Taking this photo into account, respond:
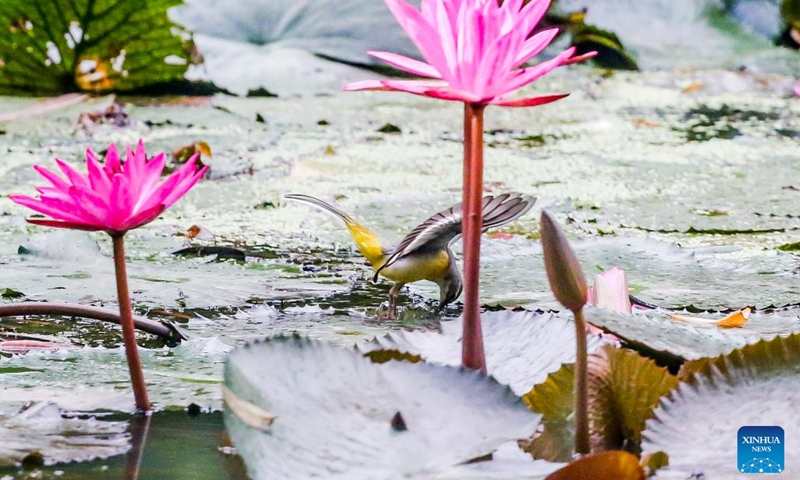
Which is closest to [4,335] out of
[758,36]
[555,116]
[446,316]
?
[446,316]

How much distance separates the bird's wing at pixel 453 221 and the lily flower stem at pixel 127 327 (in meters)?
0.33

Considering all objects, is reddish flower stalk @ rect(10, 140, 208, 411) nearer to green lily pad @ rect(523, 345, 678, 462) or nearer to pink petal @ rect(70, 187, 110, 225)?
pink petal @ rect(70, 187, 110, 225)

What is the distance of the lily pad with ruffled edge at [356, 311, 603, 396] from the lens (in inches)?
32.6

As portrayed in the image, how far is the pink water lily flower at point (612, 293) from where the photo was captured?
1068 millimetres

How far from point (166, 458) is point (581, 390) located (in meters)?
0.29

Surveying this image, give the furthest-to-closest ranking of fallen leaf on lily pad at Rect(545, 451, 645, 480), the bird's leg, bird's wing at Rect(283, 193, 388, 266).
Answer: bird's wing at Rect(283, 193, 388, 266) → the bird's leg → fallen leaf on lily pad at Rect(545, 451, 645, 480)

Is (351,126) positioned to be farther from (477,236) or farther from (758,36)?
(758,36)

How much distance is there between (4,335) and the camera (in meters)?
1.08

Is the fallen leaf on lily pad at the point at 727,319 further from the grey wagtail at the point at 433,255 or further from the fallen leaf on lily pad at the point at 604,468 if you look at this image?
the fallen leaf on lily pad at the point at 604,468

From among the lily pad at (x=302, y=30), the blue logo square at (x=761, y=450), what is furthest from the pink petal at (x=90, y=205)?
the lily pad at (x=302, y=30)

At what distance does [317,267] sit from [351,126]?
1677mm

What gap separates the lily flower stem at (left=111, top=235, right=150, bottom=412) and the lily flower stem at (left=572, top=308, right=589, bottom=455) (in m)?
0.32

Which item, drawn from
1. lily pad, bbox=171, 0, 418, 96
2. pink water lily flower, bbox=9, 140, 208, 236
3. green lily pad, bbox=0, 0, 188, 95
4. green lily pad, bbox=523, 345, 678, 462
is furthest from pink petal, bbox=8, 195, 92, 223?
lily pad, bbox=171, 0, 418, 96

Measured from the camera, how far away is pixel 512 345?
87 centimetres
